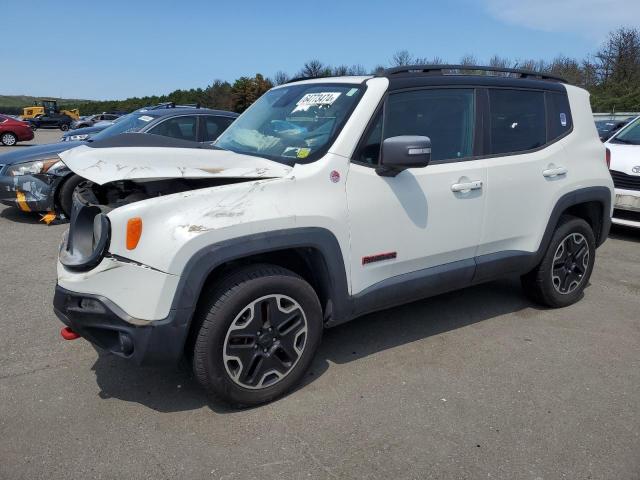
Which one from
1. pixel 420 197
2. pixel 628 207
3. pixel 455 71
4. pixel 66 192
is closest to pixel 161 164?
pixel 420 197

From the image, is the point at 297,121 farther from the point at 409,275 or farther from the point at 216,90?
the point at 216,90

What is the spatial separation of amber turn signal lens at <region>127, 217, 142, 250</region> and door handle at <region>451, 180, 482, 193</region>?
2.06 metres

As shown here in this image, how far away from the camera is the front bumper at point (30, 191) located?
7.30 meters

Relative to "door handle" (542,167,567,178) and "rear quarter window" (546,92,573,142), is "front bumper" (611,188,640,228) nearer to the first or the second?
"rear quarter window" (546,92,573,142)

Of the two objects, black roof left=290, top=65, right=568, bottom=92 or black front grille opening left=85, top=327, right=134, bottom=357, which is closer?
black front grille opening left=85, top=327, right=134, bottom=357

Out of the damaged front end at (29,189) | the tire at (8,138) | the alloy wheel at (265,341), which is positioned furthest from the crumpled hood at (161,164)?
the tire at (8,138)

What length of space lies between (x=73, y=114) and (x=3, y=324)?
1904 inches

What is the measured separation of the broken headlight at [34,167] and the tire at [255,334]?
543cm

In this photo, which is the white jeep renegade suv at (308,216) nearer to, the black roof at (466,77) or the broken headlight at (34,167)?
the black roof at (466,77)

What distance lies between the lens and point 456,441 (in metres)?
2.83

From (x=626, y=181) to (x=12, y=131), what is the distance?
23094 millimetres

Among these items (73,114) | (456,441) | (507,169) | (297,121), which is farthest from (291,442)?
(73,114)

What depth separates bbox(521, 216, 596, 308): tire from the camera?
445cm

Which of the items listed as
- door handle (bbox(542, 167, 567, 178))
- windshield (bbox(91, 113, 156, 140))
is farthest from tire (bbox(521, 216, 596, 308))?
windshield (bbox(91, 113, 156, 140))
